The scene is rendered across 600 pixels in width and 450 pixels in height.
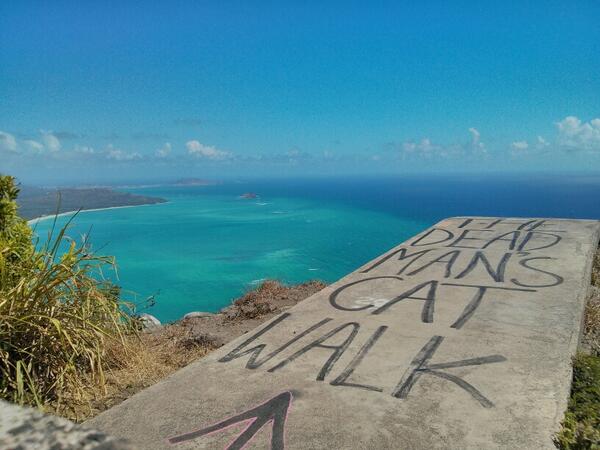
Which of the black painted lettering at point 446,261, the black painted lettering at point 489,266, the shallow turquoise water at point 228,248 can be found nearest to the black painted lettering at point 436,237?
the black painted lettering at point 446,261

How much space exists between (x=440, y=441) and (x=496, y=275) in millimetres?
5507

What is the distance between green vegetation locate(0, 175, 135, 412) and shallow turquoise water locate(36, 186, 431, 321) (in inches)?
487

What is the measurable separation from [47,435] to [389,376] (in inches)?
148

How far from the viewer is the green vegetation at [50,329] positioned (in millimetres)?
4457

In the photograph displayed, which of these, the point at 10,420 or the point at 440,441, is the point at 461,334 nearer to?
the point at 440,441

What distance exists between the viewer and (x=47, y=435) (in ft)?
4.28

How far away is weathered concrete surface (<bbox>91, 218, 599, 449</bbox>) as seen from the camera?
3662 millimetres

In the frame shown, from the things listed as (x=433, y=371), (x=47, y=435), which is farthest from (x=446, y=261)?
(x=47, y=435)

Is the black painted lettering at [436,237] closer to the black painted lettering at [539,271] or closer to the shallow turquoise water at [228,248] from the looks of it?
the black painted lettering at [539,271]

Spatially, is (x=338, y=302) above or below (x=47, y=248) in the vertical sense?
below

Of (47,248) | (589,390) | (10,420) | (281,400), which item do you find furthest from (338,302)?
(10,420)

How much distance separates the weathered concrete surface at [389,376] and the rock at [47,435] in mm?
2476

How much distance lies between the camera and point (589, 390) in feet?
13.6

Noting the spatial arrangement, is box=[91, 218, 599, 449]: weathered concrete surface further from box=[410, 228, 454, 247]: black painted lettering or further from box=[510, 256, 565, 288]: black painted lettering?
box=[410, 228, 454, 247]: black painted lettering
